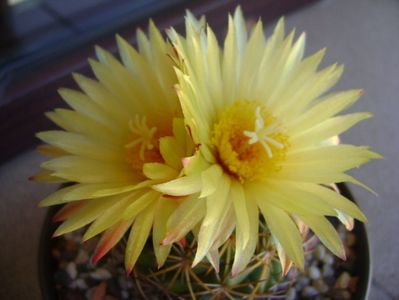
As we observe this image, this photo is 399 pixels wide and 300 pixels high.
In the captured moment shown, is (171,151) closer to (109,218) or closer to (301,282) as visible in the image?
(109,218)

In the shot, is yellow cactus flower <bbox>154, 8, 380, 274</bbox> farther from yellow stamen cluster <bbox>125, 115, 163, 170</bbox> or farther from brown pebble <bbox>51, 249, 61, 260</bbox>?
brown pebble <bbox>51, 249, 61, 260</bbox>

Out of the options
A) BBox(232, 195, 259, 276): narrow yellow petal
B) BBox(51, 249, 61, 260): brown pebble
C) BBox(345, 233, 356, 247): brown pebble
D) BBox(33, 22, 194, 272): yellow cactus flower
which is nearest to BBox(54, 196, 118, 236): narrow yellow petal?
BBox(33, 22, 194, 272): yellow cactus flower

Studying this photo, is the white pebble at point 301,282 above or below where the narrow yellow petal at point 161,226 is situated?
below

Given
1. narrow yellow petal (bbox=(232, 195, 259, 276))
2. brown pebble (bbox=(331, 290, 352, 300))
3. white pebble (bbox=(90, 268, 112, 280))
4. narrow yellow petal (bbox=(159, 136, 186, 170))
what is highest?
narrow yellow petal (bbox=(159, 136, 186, 170))

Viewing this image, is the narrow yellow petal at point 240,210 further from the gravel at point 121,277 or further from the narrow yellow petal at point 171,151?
the gravel at point 121,277

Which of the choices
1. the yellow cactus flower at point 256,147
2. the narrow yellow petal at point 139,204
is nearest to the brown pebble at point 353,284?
the yellow cactus flower at point 256,147
